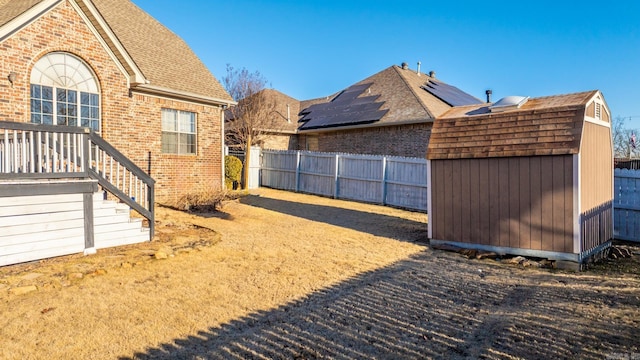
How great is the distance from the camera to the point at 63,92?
1017cm

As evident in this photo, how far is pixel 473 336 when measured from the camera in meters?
4.25

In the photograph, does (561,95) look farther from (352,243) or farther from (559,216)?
(352,243)

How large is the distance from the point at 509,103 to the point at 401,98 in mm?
12675

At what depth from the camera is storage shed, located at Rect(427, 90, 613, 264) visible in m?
7.45

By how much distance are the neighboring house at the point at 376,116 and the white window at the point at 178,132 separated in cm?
882

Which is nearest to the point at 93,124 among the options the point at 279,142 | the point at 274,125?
the point at 274,125

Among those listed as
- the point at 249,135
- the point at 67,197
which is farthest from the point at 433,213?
the point at 249,135

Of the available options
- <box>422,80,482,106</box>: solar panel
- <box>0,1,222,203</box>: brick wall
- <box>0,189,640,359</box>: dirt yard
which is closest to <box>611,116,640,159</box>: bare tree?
<box>422,80,482,106</box>: solar panel

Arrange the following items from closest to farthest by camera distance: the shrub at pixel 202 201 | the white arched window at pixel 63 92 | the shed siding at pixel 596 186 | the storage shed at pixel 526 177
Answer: the storage shed at pixel 526 177 < the shed siding at pixel 596 186 < the white arched window at pixel 63 92 < the shrub at pixel 202 201

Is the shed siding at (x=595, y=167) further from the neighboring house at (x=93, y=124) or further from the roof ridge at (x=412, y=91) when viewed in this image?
the roof ridge at (x=412, y=91)

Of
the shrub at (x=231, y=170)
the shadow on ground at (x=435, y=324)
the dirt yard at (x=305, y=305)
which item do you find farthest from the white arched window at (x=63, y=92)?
the shadow on ground at (x=435, y=324)

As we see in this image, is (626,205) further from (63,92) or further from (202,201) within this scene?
(63,92)

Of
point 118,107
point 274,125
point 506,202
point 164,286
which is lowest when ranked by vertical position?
point 164,286

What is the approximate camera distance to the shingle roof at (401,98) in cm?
1906
